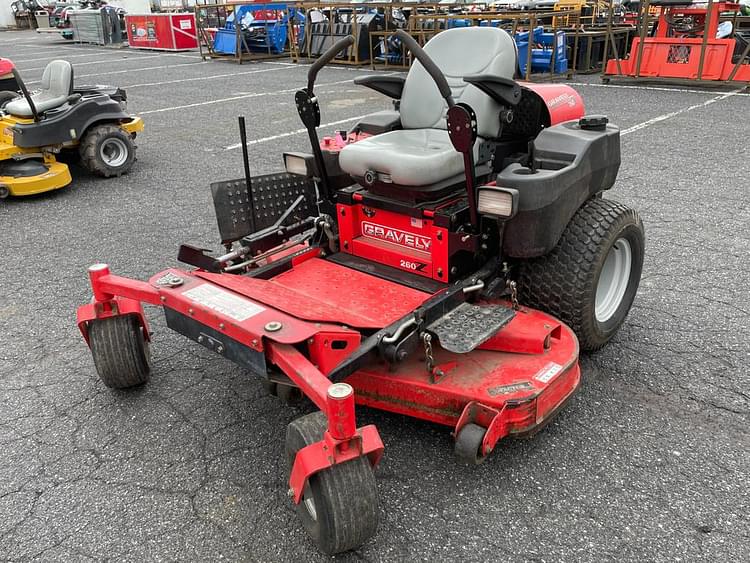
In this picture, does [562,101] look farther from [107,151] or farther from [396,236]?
[107,151]

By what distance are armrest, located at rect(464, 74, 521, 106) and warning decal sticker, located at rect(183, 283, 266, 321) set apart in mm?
1281

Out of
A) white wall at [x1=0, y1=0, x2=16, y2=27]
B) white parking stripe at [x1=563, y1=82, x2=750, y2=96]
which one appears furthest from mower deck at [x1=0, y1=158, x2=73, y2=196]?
white wall at [x1=0, y1=0, x2=16, y2=27]

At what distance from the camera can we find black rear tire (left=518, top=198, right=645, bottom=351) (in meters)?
→ 2.78

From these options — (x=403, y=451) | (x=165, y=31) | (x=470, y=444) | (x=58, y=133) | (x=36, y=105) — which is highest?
(x=165, y=31)

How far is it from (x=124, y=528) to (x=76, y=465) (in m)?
0.46

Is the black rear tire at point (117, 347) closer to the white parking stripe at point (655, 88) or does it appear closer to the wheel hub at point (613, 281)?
the wheel hub at point (613, 281)

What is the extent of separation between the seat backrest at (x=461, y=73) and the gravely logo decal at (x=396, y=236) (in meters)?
0.66

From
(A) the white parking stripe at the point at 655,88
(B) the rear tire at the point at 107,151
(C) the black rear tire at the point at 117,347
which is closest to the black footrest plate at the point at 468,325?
(C) the black rear tire at the point at 117,347

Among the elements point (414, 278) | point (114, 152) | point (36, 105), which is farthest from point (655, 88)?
point (414, 278)

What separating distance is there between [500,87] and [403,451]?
1.56 metres

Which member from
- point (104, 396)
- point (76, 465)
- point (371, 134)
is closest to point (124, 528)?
point (76, 465)

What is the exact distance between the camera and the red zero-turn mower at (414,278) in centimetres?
218

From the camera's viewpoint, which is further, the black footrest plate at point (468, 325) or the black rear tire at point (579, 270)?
the black rear tire at point (579, 270)

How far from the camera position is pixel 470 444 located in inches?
85.1
